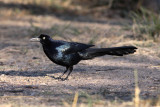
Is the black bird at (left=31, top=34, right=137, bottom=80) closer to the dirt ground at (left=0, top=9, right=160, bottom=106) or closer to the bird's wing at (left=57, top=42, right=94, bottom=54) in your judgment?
the bird's wing at (left=57, top=42, right=94, bottom=54)

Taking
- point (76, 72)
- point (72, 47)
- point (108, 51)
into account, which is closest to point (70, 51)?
point (72, 47)

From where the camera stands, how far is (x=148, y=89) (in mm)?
4414

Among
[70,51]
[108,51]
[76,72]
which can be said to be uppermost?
[108,51]

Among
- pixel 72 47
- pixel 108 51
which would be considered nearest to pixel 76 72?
pixel 72 47

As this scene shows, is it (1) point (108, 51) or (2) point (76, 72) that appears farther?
(2) point (76, 72)

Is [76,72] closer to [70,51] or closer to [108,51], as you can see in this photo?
[70,51]

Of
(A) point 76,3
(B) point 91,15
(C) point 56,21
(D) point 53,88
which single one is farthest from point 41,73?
(A) point 76,3

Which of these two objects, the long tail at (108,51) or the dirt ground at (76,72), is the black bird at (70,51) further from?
the dirt ground at (76,72)

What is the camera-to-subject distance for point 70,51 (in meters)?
5.17

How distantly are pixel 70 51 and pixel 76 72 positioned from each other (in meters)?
0.69

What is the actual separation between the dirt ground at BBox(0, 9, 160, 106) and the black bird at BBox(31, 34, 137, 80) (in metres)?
0.31

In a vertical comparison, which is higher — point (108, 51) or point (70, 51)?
point (108, 51)

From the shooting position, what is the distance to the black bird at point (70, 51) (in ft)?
16.6

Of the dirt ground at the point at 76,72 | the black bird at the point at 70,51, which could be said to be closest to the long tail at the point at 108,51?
the black bird at the point at 70,51
